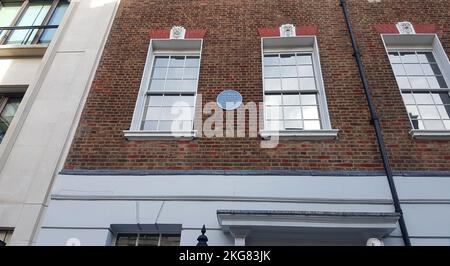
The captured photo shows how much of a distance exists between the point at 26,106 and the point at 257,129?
441 cm

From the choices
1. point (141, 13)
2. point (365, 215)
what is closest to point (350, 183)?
point (365, 215)

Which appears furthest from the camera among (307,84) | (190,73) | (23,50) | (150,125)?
(23,50)

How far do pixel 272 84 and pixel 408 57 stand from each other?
3038 millimetres

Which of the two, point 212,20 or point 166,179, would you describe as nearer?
point 166,179

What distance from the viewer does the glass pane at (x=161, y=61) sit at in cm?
756

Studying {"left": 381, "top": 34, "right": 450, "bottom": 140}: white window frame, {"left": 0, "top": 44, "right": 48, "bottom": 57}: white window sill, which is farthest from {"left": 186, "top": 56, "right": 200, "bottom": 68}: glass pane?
{"left": 381, "top": 34, "right": 450, "bottom": 140}: white window frame

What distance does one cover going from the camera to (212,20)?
7.91 metres

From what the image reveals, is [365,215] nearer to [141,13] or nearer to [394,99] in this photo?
[394,99]

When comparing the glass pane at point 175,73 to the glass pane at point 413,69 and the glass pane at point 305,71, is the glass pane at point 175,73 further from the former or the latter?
the glass pane at point 413,69

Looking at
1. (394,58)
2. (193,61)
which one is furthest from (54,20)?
(394,58)

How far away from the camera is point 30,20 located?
A: 9227 millimetres

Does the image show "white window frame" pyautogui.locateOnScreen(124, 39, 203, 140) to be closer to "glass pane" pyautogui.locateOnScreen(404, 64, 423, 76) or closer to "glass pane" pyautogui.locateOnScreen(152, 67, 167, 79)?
"glass pane" pyautogui.locateOnScreen(152, 67, 167, 79)

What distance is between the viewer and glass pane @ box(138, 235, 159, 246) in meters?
5.27

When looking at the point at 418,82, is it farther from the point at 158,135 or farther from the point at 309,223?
the point at 158,135
